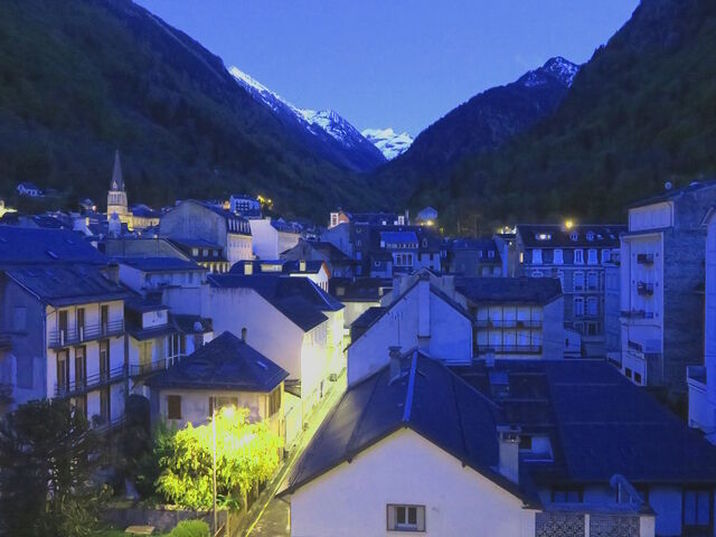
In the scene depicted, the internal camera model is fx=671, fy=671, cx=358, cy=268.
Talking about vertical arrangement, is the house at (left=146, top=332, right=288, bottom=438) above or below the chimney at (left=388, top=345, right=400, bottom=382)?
below

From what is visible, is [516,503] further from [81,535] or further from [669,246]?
[669,246]

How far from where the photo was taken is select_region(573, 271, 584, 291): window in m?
74.7

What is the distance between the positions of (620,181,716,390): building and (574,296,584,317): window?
26.4m

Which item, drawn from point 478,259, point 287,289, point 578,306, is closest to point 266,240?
point 478,259

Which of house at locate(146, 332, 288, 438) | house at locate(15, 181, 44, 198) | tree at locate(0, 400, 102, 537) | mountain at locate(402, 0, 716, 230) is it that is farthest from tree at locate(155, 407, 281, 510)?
house at locate(15, 181, 44, 198)

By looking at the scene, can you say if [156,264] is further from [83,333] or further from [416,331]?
[416,331]

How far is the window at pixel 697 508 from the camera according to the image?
83.9 ft

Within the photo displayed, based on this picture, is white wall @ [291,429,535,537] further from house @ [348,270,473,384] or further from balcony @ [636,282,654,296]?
balcony @ [636,282,654,296]

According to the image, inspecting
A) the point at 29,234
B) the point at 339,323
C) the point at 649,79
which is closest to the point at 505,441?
the point at 29,234

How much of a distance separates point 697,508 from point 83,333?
29225 millimetres

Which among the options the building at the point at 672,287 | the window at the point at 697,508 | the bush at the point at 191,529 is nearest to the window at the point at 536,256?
the building at the point at 672,287

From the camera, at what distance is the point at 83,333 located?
34719 millimetres

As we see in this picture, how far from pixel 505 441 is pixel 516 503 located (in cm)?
171

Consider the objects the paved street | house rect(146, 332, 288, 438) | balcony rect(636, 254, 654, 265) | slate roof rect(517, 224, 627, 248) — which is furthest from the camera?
slate roof rect(517, 224, 627, 248)
